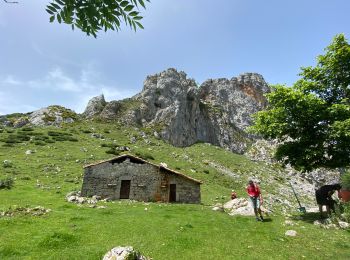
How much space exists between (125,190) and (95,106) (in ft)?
241

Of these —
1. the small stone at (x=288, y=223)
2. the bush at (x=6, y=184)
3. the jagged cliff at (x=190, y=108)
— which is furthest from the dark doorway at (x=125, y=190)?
the jagged cliff at (x=190, y=108)

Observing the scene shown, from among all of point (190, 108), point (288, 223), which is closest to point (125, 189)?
point (288, 223)

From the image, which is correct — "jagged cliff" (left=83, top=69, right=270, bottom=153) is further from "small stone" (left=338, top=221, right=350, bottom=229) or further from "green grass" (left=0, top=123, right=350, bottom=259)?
"small stone" (left=338, top=221, right=350, bottom=229)

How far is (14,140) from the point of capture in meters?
60.1

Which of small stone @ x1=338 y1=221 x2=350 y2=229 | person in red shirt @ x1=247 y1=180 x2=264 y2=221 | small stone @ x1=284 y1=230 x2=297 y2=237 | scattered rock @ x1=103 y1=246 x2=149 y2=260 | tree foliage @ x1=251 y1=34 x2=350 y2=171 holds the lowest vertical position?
scattered rock @ x1=103 y1=246 x2=149 y2=260

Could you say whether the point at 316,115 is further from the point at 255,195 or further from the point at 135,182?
the point at 135,182

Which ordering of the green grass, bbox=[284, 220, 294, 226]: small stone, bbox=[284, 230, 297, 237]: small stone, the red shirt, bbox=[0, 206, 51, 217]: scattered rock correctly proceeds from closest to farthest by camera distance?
1. the green grass
2. bbox=[284, 230, 297, 237]: small stone
3. bbox=[284, 220, 294, 226]: small stone
4. the red shirt
5. bbox=[0, 206, 51, 217]: scattered rock

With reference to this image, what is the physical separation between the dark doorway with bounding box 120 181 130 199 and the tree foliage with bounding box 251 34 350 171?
16.4 metres

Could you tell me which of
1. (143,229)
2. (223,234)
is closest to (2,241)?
(143,229)

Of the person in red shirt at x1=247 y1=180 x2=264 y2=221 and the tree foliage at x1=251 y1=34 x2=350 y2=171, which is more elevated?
the tree foliage at x1=251 y1=34 x2=350 y2=171

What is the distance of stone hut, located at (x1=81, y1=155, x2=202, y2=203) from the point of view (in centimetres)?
3084

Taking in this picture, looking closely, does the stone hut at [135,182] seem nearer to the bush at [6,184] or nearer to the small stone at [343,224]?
the bush at [6,184]

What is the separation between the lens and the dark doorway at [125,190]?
3102 cm

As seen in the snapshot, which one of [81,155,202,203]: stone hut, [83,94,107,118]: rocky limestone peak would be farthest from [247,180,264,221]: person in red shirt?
[83,94,107,118]: rocky limestone peak
